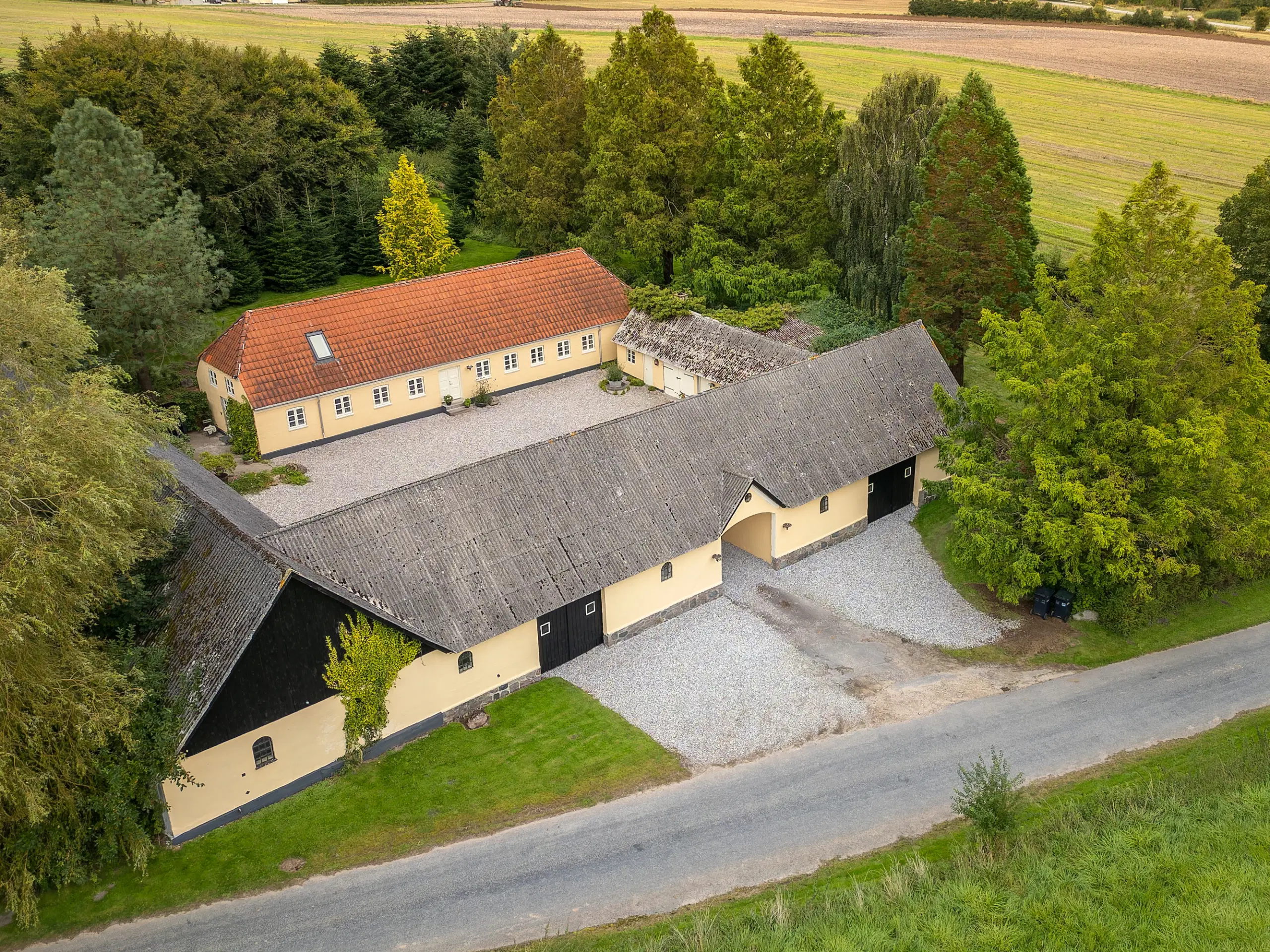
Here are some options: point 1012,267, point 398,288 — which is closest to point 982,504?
point 1012,267

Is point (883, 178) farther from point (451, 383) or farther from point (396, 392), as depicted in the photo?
point (396, 392)

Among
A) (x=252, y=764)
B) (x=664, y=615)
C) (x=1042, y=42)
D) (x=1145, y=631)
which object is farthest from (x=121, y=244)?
(x=1042, y=42)

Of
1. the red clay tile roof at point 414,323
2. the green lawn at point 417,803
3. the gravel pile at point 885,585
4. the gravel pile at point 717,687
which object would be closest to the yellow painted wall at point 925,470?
the gravel pile at point 885,585

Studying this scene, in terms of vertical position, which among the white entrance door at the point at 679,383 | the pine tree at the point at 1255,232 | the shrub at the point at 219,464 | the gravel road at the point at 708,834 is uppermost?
the pine tree at the point at 1255,232

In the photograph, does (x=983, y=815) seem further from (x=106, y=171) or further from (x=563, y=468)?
(x=106, y=171)

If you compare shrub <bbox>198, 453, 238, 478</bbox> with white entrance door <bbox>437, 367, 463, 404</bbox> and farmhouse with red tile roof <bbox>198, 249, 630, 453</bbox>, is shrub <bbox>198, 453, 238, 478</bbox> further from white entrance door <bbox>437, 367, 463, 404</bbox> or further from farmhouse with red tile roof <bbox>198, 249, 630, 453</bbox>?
white entrance door <bbox>437, 367, 463, 404</bbox>

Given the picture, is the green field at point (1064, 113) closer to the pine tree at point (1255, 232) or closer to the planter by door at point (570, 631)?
the pine tree at point (1255, 232)

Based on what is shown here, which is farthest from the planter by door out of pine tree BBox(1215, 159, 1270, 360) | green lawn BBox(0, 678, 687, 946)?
pine tree BBox(1215, 159, 1270, 360)
